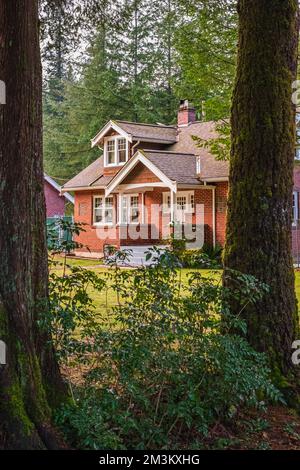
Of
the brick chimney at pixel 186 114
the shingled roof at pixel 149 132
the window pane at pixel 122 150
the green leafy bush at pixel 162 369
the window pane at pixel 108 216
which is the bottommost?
the green leafy bush at pixel 162 369

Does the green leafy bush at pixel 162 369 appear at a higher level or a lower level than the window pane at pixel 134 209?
lower

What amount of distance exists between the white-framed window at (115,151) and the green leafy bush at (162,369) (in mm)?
21020

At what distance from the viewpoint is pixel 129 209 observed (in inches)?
936

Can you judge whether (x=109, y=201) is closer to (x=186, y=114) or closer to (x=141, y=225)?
(x=141, y=225)

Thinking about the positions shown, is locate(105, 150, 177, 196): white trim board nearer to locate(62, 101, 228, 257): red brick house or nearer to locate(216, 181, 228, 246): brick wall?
locate(62, 101, 228, 257): red brick house

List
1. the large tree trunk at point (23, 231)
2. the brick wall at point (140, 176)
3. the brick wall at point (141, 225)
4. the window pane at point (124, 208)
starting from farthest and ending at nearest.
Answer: the window pane at point (124, 208) → the brick wall at point (140, 176) → the brick wall at point (141, 225) → the large tree trunk at point (23, 231)

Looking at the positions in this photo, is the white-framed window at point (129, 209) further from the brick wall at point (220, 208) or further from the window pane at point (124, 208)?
the brick wall at point (220, 208)

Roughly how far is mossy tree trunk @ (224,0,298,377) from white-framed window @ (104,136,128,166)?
783 inches

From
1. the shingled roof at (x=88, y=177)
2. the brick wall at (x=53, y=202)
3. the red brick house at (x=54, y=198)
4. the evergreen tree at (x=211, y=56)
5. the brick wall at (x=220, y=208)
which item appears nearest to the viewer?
the evergreen tree at (x=211, y=56)

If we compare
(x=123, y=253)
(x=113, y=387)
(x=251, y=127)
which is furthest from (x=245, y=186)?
(x=113, y=387)

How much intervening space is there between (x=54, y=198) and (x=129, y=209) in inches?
439

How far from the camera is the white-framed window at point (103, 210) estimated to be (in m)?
24.9

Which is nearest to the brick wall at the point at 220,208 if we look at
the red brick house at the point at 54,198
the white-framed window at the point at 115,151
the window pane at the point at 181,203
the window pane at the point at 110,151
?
the window pane at the point at 181,203

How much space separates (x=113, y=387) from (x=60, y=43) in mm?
4483
